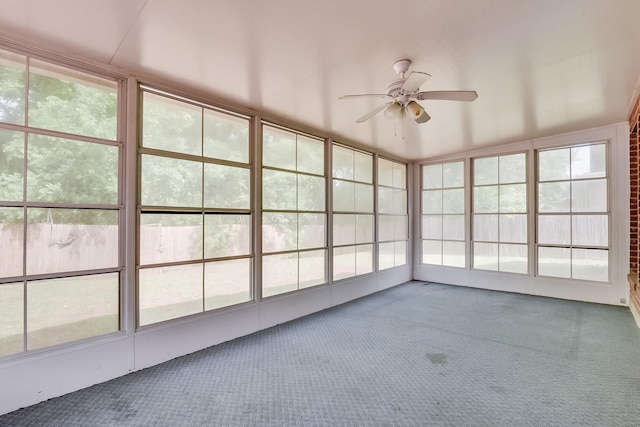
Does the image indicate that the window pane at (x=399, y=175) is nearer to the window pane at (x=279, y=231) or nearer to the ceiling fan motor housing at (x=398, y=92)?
the window pane at (x=279, y=231)

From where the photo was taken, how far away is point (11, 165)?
93.8 inches

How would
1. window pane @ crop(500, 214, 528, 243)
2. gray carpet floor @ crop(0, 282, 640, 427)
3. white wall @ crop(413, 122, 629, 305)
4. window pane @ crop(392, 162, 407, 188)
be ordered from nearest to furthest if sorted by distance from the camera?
gray carpet floor @ crop(0, 282, 640, 427)
white wall @ crop(413, 122, 629, 305)
window pane @ crop(500, 214, 528, 243)
window pane @ crop(392, 162, 407, 188)

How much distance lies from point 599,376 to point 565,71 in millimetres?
2876

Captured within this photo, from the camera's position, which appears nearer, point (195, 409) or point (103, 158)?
point (195, 409)

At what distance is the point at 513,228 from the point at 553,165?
1.32 meters

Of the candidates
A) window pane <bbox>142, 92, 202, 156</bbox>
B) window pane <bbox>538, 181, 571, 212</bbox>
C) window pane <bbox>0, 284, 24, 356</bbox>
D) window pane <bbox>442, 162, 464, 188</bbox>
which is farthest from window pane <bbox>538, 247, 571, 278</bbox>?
window pane <bbox>0, 284, 24, 356</bbox>

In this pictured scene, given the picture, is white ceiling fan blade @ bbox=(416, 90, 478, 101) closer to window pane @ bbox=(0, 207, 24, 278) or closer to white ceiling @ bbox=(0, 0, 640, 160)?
white ceiling @ bbox=(0, 0, 640, 160)

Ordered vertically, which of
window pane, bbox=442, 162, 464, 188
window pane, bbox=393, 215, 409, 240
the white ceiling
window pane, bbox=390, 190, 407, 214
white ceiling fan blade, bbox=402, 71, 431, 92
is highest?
the white ceiling

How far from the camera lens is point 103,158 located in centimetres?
284

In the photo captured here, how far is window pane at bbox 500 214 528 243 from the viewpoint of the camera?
19.2ft

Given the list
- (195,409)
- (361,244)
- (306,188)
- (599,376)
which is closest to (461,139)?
(361,244)

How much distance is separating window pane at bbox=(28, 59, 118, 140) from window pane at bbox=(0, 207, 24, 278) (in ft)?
2.44

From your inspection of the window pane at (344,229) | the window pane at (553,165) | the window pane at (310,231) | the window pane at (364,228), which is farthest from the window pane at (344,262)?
the window pane at (553,165)

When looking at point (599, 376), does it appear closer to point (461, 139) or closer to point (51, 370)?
point (461, 139)
